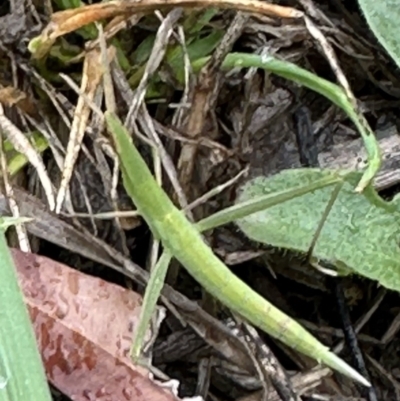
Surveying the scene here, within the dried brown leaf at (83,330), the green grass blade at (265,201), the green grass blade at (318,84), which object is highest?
the green grass blade at (318,84)

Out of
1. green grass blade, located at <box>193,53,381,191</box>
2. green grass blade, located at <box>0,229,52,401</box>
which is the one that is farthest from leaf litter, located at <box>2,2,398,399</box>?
green grass blade, located at <box>0,229,52,401</box>

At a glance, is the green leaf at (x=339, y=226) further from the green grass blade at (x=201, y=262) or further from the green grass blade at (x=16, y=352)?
the green grass blade at (x=16, y=352)

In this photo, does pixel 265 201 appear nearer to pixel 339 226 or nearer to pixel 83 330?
pixel 339 226

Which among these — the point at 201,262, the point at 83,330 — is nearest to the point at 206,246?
the point at 201,262

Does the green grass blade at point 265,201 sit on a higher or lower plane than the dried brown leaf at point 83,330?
higher

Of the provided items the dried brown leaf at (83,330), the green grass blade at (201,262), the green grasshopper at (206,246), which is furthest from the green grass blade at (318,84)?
the dried brown leaf at (83,330)

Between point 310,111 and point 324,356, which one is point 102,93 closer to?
point 310,111
